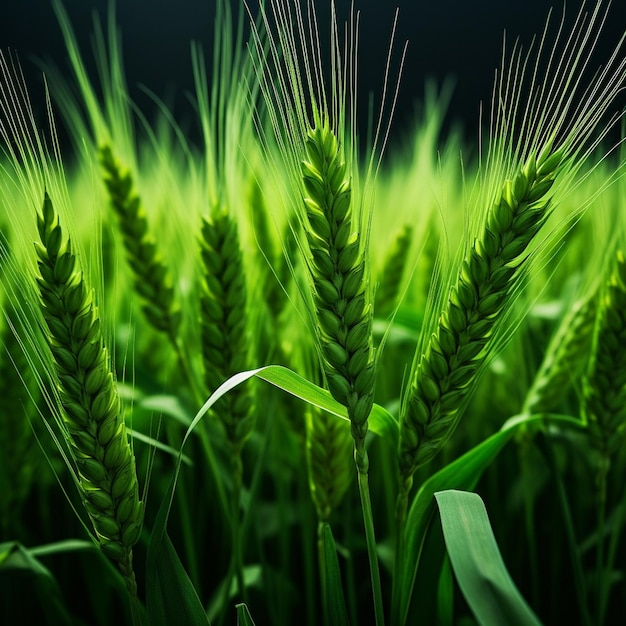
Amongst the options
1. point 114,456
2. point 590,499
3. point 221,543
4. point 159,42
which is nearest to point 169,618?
point 114,456

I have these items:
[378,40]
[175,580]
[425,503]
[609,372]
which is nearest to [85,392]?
[175,580]

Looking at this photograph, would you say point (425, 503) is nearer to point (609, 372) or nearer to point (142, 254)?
point (609, 372)

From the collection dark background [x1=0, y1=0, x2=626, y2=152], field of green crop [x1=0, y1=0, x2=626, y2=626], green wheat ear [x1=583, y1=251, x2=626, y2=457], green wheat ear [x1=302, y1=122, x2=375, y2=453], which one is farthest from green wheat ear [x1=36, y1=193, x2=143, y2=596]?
dark background [x1=0, y1=0, x2=626, y2=152]

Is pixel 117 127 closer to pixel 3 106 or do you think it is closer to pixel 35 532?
pixel 3 106

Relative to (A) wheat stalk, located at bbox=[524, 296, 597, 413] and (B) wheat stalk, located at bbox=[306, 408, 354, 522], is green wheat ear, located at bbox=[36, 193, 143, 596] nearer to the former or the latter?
(B) wheat stalk, located at bbox=[306, 408, 354, 522]

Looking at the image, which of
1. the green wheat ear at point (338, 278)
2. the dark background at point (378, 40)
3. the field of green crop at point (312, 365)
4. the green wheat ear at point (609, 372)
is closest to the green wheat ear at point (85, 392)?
the field of green crop at point (312, 365)
